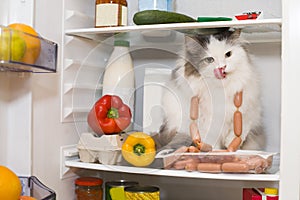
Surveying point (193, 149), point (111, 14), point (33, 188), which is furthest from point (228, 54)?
point (33, 188)

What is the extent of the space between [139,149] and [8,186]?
40 centimetres

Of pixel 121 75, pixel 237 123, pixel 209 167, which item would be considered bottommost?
pixel 209 167

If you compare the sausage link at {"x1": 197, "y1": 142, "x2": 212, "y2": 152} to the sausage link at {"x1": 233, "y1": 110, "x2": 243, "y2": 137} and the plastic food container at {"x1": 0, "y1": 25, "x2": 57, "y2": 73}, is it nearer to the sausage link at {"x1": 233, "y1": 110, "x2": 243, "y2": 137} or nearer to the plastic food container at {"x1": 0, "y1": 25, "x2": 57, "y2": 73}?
the sausage link at {"x1": 233, "y1": 110, "x2": 243, "y2": 137}

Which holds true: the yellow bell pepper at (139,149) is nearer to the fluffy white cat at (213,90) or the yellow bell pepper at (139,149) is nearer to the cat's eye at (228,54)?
the fluffy white cat at (213,90)

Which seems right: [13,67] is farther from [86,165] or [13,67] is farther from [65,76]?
[86,165]

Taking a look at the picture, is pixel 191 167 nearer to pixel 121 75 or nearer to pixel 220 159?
pixel 220 159

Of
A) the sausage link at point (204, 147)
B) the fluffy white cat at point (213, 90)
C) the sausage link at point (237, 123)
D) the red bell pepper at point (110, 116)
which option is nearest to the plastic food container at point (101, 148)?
the red bell pepper at point (110, 116)

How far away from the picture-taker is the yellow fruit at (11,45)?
0.94m

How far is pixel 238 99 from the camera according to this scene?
1.25 metres

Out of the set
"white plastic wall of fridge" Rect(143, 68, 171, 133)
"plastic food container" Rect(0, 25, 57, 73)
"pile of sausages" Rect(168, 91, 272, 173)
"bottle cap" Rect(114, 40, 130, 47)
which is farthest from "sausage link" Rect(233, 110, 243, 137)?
"plastic food container" Rect(0, 25, 57, 73)

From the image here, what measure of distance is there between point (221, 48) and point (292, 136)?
1.07 feet


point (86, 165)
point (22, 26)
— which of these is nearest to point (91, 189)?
point (86, 165)

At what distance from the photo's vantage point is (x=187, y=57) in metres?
1.30

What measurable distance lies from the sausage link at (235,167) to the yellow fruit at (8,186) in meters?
0.55
